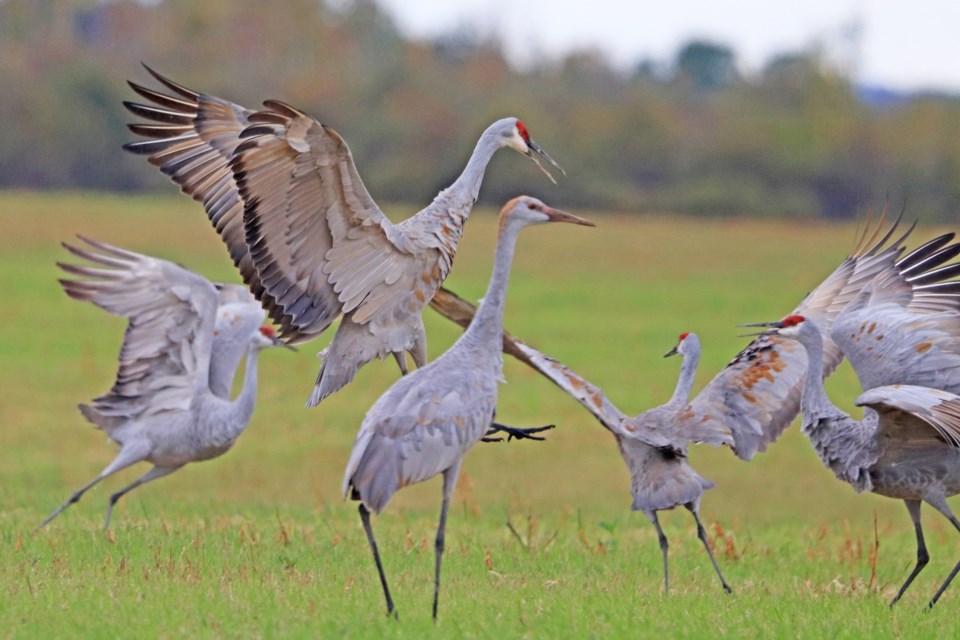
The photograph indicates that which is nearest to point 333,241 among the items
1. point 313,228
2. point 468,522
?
point 313,228

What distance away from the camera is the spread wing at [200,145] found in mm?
9578

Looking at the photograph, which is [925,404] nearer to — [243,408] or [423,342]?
[423,342]

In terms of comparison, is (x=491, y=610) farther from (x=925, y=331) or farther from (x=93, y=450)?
(x=93, y=450)

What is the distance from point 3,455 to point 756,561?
8585 millimetres

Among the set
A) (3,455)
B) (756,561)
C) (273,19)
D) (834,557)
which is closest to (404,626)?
(756,561)

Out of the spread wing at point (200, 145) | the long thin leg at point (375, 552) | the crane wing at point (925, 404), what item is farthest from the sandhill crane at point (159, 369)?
the crane wing at point (925, 404)

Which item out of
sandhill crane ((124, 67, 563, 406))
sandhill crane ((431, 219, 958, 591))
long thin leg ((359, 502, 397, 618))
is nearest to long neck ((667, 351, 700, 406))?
sandhill crane ((431, 219, 958, 591))

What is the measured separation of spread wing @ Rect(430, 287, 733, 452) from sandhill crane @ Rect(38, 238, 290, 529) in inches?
74.0

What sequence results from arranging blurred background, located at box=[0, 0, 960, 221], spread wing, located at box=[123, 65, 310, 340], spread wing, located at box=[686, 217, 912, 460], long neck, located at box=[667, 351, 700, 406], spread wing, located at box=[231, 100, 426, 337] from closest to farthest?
spread wing, located at box=[231, 100, 426, 337] < spread wing, located at box=[686, 217, 912, 460] < long neck, located at box=[667, 351, 700, 406] < spread wing, located at box=[123, 65, 310, 340] < blurred background, located at box=[0, 0, 960, 221]

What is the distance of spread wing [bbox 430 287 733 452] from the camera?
7.20 meters

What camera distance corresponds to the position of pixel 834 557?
31.7ft

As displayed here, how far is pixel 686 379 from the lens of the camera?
8641mm

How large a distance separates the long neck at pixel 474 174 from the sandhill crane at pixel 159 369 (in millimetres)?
1790

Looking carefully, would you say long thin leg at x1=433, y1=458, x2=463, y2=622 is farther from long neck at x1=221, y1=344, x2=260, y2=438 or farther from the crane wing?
long neck at x1=221, y1=344, x2=260, y2=438
